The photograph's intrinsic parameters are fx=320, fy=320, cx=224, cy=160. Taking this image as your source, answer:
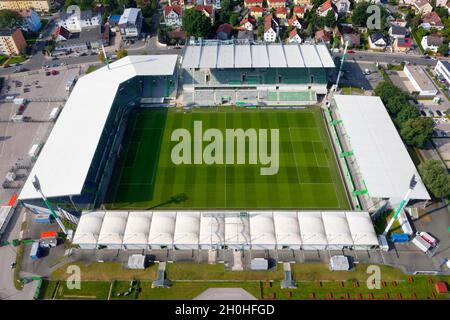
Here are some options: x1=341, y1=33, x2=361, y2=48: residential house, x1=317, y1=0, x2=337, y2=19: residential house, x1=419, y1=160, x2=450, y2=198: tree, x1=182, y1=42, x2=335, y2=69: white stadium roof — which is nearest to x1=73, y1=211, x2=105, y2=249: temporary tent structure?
x1=182, y1=42, x2=335, y2=69: white stadium roof

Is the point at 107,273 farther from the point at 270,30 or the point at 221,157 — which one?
the point at 270,30

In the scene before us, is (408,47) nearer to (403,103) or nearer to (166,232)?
(403,103)

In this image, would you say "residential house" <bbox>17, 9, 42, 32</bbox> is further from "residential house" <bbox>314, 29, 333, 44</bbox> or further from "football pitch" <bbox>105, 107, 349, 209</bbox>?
"residential house" <bbox>314, 29, 333, 44</bbox>

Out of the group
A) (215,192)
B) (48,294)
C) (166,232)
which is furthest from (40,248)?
(215,192)

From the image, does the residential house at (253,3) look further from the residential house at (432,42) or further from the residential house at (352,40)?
the residential house at (432,42)

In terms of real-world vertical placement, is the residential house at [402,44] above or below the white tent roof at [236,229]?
above

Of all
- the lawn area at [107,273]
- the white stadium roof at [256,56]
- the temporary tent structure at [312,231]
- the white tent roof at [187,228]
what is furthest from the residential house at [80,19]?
the temporary tent structure at [312,231]
